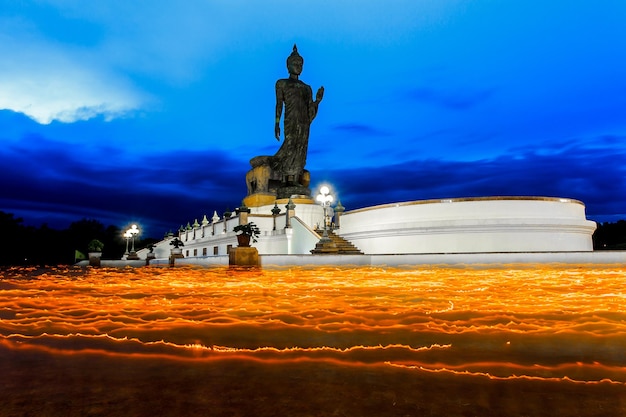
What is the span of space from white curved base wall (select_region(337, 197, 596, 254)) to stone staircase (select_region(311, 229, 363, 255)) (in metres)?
1.88

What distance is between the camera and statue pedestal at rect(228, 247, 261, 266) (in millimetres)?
16734

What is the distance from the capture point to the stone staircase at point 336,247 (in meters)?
18.8

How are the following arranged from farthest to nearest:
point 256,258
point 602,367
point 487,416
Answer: point 256,258 → point 602,367 → point 487,416

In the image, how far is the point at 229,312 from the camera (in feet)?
20.2

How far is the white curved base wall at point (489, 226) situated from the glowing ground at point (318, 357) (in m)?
12.3

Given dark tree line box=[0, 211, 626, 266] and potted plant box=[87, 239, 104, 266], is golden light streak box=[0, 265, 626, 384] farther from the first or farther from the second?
dark tree line box=[0, 211, 626, 266]

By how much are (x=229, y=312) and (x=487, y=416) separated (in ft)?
14.1

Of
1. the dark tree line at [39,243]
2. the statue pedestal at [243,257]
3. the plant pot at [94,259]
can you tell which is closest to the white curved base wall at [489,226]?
the statue pedestal at [243,257]

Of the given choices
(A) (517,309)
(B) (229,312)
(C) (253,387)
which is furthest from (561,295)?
(C) (253,387)

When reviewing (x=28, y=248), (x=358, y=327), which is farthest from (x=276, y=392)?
(x=28, y=248)

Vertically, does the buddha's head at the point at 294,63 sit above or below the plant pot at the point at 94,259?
above

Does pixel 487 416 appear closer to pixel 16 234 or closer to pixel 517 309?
pixel 517 309

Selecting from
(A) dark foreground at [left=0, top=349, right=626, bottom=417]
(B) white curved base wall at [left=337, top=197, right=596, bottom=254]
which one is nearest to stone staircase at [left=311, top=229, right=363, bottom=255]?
(B) white curved base wall at [left=337, top=197, right=596, bottom=254]

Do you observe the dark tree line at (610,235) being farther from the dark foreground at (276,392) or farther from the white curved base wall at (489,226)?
the dark foreground at (276,392)
